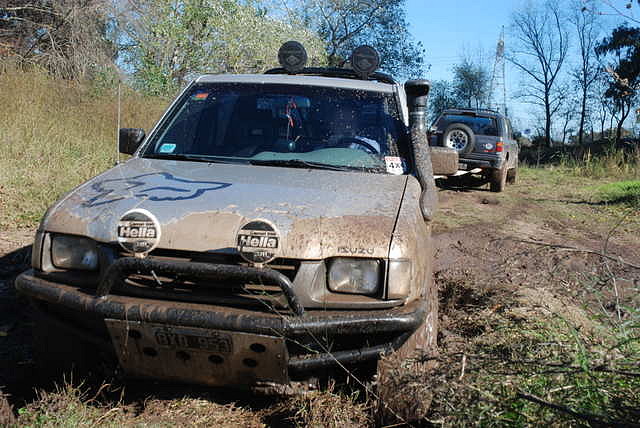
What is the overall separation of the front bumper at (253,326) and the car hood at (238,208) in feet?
0.79

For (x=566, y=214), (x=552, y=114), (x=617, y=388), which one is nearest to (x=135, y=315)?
(x=617, y=388)

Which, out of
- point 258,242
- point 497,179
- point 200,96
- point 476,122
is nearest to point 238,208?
point 258,242

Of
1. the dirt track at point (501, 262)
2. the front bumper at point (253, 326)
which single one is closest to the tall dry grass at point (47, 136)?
the dirt track at point (501, 262)

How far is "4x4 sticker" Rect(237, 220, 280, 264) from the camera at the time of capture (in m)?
2.26

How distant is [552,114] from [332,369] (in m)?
43.8

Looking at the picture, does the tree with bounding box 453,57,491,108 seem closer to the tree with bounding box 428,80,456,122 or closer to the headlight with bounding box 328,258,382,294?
the tree with bounding box 428,80,456,122

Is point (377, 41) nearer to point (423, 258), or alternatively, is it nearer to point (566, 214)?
point (566, 214)

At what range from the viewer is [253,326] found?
2195mm

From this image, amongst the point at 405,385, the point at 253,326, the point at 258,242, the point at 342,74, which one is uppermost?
the point at 342,74

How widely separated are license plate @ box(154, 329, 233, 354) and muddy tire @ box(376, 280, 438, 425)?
63 cm

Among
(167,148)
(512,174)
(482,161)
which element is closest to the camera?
(167,148)

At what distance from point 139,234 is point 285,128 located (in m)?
1.45

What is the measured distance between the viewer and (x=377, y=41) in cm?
3422

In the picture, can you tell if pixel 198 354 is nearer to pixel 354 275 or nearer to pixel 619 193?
pixel 354 275
